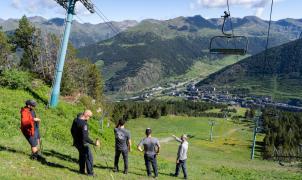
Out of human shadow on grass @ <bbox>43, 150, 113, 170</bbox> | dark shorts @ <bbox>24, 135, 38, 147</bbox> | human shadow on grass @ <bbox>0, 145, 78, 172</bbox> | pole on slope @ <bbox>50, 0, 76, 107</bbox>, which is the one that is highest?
pole on slope @ <bbox>50, 0, 76, 107</bbox>

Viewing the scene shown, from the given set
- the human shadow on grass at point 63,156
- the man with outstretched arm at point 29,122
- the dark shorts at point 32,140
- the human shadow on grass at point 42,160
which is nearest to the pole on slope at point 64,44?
the human shadow on grass at point 63,156

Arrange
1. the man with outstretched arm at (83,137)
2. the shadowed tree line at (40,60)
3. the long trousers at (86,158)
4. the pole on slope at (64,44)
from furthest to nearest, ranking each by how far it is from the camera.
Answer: the shadowed tree line at (40,60)
the pole on slope at (64,44)
the long trousers at (86,158)
the man with outstretched arm at (83,137)

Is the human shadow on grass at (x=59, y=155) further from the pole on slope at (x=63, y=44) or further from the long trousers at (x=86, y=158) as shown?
the pole on slope at (x=63, y=44)

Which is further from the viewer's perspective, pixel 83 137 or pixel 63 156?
pixel 63 156

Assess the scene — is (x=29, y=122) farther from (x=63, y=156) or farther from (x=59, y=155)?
(x=63, y=156)

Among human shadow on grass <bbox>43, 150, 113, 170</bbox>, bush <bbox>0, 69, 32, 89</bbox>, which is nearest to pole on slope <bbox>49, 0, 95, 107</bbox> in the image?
bush <bbox>0, 69, 32, 89</bbox>

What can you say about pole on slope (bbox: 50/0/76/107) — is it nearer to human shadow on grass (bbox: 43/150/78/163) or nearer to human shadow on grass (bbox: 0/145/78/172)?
human shadow on grass (bbox: 43/150/78/163)

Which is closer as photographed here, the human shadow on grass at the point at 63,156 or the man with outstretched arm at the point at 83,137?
the man with outstretched arm at the point at 83,137

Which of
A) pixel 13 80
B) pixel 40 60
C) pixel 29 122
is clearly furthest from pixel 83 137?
pixel 40 60

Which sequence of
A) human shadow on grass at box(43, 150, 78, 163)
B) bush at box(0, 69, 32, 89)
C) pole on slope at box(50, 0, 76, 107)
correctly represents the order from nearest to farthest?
human shadow on grass at box(43, 150, 78, 163) → pole on slope at box(50, 0, 76, 107) → bush at box(0, 69, 32, 89)

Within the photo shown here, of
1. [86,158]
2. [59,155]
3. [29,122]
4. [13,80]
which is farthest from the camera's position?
[13,80]

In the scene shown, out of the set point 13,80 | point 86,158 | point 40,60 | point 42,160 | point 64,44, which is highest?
point 64,44

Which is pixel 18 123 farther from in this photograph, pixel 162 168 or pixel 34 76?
pixel 34 76

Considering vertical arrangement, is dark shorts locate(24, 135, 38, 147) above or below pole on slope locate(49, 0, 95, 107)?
below
